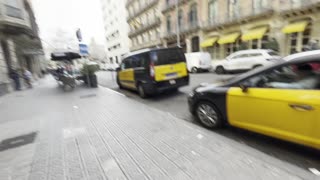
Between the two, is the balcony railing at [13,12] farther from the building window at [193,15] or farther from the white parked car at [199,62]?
the building window at [193,15]

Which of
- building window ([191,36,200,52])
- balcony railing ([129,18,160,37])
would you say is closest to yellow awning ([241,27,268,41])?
building window ([191,36,200,52])

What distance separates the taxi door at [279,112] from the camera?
2766 millimetres

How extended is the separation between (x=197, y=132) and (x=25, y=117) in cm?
578

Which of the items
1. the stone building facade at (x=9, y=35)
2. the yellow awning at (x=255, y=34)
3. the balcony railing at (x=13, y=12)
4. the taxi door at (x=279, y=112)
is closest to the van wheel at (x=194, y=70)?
the yellow awning at (x=255, y=34)

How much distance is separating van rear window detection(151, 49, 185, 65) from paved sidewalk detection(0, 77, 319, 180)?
2.38 meters

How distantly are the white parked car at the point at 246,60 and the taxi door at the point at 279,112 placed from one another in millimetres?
10272

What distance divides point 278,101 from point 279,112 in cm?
17

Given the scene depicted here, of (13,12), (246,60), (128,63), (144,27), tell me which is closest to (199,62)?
(246,60)

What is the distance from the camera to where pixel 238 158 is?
10.2 ft

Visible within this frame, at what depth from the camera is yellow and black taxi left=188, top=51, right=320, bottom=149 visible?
281cm

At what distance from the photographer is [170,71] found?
296 inches

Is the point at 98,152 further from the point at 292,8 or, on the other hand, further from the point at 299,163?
the point at 292,8

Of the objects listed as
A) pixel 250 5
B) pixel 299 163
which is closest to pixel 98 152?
pixel 299 163

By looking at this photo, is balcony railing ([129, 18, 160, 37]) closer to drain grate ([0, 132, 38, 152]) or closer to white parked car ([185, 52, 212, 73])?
white parked car ([185, 52, 212, 73])
